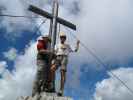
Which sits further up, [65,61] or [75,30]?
[75,30]

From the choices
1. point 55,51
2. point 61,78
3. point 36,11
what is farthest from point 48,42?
point 36,11

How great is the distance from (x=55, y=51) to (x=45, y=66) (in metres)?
0.79

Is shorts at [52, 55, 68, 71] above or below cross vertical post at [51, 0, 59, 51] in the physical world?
below

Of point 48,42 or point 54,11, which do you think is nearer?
point 48,42

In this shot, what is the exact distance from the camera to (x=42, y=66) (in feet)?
48.0

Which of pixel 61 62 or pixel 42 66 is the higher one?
pixel 61 62

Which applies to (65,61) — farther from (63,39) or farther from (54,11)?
(54,11)

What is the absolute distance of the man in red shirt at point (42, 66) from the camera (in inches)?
571

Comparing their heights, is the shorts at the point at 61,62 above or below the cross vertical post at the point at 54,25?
below

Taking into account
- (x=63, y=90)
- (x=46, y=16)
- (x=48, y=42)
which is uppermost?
(x=46, y=16)

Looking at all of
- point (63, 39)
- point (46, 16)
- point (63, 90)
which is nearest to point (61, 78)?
point (63, 90)

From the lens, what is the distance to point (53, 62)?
14844mm

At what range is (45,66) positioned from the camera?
1467 centimetres

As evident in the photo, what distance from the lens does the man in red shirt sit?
1449 cm
